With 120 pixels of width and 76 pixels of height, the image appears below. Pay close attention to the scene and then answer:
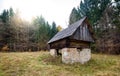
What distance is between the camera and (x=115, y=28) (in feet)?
112

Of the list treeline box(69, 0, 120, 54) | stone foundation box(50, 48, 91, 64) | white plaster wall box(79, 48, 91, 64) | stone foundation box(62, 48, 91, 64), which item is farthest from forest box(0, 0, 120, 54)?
stone foundation box(62, 48, 91, 64)

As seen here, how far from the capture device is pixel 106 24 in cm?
3662

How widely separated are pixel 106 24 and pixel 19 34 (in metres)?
23.2

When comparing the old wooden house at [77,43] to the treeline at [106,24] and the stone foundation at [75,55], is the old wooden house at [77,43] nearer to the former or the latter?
the stone foundation at [75,55]

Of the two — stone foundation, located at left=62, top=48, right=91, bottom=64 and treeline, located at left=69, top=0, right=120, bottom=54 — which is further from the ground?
→ treeline, located at left=69, top=0, right=120, bottom=54

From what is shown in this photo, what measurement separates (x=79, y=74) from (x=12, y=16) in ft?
120

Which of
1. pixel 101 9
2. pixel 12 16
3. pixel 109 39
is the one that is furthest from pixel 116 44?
pixel 12 16

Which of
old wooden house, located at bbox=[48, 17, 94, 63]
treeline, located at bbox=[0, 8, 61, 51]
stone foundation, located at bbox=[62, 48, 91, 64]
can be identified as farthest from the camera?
treeline, located at bbox=[0, 8, 61, 51]

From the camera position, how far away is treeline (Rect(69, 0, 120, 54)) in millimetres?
33188

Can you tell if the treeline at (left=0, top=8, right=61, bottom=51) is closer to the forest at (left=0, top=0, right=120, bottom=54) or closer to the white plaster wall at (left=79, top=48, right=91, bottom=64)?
the forest at (left=0, top=0, right=120, bottom=54)

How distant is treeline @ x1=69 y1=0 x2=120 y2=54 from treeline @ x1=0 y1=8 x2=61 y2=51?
14.8m

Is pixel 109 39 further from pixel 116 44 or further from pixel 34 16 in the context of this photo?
pixel 34 16

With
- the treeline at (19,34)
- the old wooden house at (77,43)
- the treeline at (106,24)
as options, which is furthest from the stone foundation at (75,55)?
the treeline at (19,34)

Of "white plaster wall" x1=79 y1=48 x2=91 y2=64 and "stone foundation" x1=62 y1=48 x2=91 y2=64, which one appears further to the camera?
"white plaster wall" x1=79 y1=48 x2=91 y2=64
